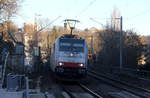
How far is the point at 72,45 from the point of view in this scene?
86.6 feet

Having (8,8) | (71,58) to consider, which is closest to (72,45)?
(71,58)

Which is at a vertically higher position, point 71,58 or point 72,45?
point 72,45

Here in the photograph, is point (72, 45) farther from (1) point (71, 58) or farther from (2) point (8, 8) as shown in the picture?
(2) point (8, 8)

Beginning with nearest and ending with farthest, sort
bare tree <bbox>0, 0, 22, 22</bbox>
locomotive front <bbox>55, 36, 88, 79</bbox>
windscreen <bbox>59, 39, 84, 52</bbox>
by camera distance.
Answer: locomotive front <bbox>55, 36, 88, 79</bbox> < windscreen <bbox>59, 39, 84, 52</bbox> < bare tree <bbox>0, 0, 22, 22</bbox>

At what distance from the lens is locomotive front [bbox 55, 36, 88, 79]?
2536 centimetres

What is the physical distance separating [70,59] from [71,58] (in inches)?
4.2

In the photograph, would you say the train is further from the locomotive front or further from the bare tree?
the bare tree

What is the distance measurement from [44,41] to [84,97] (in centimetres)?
8788

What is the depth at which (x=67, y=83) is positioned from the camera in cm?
2723

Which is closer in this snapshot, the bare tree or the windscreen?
the windscreen

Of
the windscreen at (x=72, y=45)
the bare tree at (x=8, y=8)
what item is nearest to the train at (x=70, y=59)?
the windscreen at (x=72, y=45)

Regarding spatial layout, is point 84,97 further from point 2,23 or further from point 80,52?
point 2,23

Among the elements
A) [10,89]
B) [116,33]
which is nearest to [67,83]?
[10,89]

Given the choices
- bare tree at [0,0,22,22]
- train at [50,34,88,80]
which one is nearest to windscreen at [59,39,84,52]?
train at [50,34,88,80]
